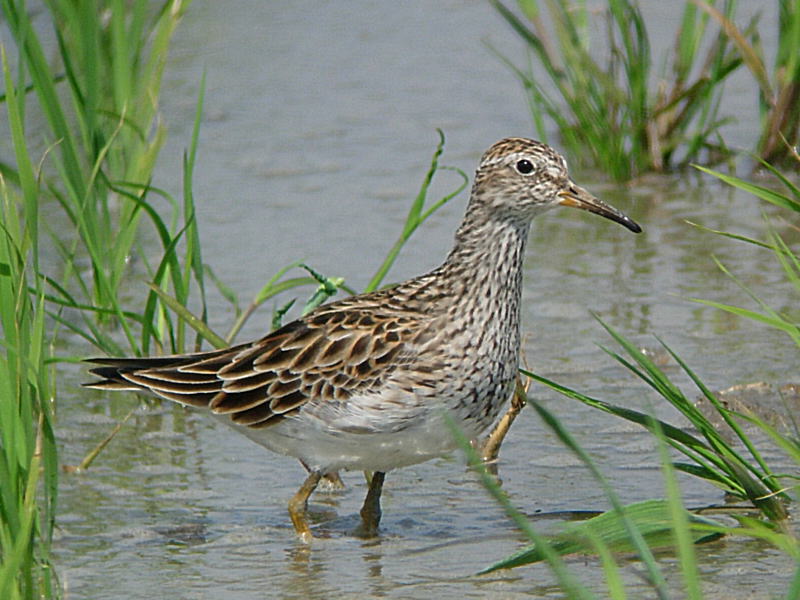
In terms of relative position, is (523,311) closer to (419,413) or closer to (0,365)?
(419,413)

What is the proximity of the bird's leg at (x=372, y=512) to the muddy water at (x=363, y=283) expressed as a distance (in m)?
0.06

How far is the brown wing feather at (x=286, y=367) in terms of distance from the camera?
5535 millimetres

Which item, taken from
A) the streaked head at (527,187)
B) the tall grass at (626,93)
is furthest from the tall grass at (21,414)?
the tall grass at (626,93)

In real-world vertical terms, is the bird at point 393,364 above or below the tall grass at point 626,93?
below

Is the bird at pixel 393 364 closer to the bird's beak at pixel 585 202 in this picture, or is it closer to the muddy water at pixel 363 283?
the bird's beak at pixel 585 202

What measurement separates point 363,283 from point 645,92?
2.05 metres

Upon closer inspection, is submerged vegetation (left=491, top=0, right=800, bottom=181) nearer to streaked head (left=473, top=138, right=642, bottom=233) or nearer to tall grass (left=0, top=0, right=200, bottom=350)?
tall grass (left=0, top=0, right=200, bottom=350)

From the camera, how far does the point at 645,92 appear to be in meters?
8.88

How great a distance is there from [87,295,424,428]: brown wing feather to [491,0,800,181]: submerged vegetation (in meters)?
3.33

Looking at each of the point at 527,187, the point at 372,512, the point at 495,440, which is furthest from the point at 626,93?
the point at 372,512

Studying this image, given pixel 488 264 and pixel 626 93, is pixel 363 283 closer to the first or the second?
pixel 626 93

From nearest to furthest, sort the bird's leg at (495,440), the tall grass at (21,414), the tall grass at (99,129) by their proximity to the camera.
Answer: the tall grass at (21,414)
the bird's leg at (495,440)
the tall grass at (99,129)

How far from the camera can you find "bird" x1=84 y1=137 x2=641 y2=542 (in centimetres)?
537

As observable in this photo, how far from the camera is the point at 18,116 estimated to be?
4.77 m
